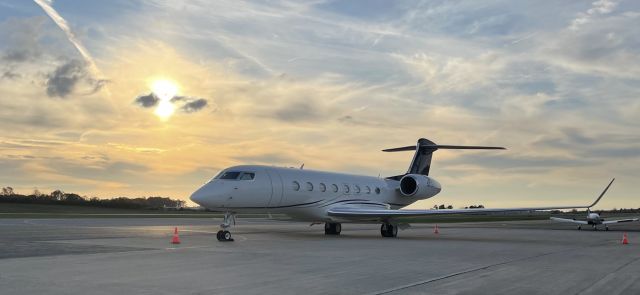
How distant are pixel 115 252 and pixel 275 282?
20.6ft

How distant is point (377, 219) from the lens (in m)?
25.2

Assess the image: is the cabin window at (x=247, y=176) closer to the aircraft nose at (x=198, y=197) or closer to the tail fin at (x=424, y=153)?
the aircraft nose at (x=198, y=197)

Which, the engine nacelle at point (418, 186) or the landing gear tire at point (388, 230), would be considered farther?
the engine nacelle at point (418, 186)

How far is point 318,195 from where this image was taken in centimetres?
2505

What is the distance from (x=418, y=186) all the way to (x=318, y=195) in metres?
7.48

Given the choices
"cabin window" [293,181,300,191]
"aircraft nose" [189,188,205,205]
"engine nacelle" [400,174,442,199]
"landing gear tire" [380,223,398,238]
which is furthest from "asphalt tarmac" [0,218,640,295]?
"engine nacelle" [400,174,442,199]

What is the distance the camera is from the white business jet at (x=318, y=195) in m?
20.8

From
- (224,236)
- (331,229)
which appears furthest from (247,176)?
(331,229)

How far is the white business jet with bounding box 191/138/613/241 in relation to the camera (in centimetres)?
2075

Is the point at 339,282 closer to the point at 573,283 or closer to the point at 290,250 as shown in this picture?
the point at 573,283

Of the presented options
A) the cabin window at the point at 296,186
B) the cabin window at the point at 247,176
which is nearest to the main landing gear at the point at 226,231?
the cabin window at the point at 247,176

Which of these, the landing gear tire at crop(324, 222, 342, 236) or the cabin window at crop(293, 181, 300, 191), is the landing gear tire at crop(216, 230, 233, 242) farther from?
the landing gear tire at crop(324, 222, 342, 236)

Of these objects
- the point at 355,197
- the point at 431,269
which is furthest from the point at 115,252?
the point at 355,197

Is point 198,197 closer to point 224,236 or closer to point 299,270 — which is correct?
point 224,236
